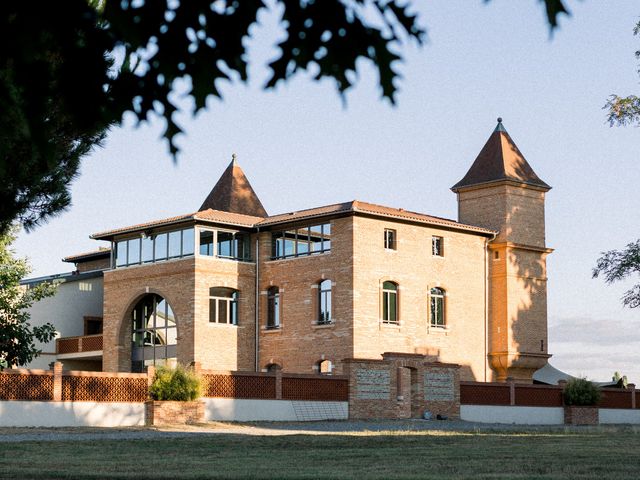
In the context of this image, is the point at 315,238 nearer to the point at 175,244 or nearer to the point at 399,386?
the point at 175,244

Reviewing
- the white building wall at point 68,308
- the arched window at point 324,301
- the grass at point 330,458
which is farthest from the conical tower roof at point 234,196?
the grass at point 330,458

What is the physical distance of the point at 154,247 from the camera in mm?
49281

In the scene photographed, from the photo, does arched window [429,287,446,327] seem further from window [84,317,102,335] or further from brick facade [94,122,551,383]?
window [84,317,102,335]

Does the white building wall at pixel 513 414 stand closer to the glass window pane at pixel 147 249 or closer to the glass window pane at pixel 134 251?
the glass window pane at pixel 147 249

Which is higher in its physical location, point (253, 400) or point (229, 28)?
point (229, 28)

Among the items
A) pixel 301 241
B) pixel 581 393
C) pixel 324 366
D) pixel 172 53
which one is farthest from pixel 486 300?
pixel 172 53

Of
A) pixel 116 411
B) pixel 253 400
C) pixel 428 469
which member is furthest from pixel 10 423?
pixel 428 469

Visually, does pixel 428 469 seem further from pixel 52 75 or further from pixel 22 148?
pixel 52 75

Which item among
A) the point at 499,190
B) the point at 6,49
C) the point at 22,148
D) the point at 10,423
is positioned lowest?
the point at 10,423

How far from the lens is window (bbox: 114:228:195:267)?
47.7 meters

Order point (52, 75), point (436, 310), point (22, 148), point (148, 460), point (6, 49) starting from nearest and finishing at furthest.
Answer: point (6, 49)
point (52, 75)
point (22, 148)
point (148, 460)
point (436, 310)

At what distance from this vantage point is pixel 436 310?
48.4 m

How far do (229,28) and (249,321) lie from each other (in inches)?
1721

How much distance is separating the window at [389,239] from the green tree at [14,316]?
18.4 metres
